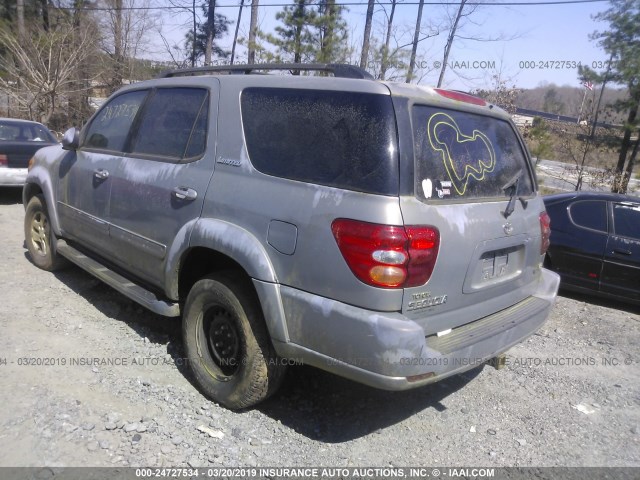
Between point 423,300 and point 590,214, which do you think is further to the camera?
point 590,214

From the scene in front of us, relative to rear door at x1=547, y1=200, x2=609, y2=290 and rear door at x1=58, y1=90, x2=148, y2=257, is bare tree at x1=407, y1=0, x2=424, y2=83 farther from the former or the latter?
rear door at x1=58, y1=90, x2=148, y2=257

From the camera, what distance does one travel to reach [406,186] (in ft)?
8.07

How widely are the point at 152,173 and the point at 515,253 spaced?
2.53 meters

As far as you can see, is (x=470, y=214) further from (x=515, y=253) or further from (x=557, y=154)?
(x=557, y=154)

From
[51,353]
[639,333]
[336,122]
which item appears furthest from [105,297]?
[639,333]

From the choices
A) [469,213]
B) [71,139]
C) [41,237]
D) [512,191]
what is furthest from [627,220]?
[41,237]

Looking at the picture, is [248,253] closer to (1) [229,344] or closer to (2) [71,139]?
(1) [229,344]

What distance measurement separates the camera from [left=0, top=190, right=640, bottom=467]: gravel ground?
9.15 ft

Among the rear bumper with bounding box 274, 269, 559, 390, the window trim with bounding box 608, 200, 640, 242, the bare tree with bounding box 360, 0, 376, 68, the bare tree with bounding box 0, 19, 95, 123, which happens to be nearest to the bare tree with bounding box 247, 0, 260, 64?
the bare tree with bounding box 360, 0, 376, 68

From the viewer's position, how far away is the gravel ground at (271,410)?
9.15 ft

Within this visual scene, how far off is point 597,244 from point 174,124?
5.11m

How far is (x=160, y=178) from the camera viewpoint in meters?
3.48

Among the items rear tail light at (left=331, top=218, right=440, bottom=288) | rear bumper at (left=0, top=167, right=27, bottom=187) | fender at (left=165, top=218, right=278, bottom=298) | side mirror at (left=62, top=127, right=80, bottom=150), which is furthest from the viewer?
rear bumper at (left=0, top=167, right=27, bottom=187)

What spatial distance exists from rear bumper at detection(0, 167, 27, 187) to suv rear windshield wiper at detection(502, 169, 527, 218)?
8220mm
